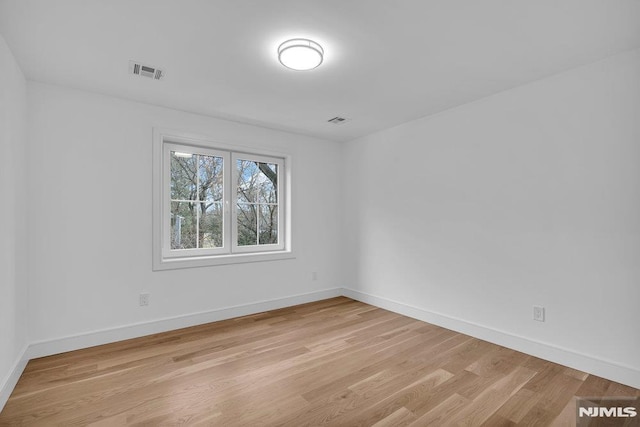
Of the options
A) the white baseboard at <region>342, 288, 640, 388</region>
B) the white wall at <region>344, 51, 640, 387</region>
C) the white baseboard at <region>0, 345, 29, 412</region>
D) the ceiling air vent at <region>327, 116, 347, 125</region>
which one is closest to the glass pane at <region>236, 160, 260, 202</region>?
the ceiling air vent at <region>327, 116, 347, 125</region>

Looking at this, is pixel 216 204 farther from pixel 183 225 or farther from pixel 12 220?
pixel 12 220

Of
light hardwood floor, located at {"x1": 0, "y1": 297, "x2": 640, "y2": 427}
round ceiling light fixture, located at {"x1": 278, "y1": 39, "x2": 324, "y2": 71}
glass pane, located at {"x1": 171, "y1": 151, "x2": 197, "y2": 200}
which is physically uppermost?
round ceiling light fixture, located at {"x1": 278, "y1": 39, "x2": 324, "y2": 71}

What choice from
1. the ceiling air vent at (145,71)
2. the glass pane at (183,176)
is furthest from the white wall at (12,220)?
the glass pane at (183,176)

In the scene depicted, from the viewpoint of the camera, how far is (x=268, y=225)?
171 inches

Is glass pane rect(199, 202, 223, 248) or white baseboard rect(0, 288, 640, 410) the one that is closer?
white baseboard rect(0, 288, 640, 410)

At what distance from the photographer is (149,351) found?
2.86 m

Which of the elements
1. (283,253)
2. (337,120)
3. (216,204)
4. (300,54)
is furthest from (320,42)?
(283,253)

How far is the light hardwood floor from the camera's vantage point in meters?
1.92

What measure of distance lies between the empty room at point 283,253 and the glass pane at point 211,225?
0.7 inches

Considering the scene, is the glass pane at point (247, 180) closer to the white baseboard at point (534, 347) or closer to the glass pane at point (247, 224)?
the glass pane at point (247, 224)

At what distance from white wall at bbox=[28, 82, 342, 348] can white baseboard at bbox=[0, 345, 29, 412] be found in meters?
0.22

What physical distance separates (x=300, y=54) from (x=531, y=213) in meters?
2.40

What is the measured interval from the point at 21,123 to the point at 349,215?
3.73 metres

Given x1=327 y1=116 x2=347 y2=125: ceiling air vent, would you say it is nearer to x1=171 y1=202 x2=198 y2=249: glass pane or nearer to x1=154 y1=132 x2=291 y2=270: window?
x1=154 y1=132 x2=291 y2=270: window
